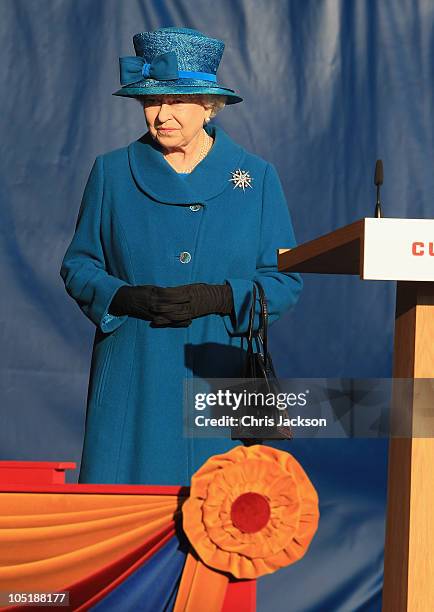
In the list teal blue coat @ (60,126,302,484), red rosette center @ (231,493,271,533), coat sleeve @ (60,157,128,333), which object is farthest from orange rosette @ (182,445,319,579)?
coat sleeve @ (60,157,128,333)

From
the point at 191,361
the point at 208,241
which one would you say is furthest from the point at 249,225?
the point at 191,361

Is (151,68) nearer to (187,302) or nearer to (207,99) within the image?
(207,99)

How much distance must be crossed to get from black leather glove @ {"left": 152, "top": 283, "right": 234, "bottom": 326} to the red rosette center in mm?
920

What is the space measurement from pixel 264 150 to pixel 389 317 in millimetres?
718

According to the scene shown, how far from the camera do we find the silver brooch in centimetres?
358

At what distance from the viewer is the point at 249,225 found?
3543 mm

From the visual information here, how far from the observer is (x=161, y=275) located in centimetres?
347

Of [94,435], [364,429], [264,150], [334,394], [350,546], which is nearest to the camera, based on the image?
[364,429]

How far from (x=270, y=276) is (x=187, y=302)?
260 millimetres

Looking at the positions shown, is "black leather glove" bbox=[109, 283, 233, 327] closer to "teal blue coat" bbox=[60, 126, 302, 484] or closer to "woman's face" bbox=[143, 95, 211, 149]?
"teal blue coat" bbox=[60, 126, 302, 484]

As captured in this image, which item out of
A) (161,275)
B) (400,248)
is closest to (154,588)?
(400,248)

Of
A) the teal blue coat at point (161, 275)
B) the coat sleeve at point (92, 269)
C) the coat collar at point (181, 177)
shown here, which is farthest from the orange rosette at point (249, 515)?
the coat collar at point (181, 177)

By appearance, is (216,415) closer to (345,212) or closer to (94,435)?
(94,435)

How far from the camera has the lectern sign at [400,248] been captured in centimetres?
225
